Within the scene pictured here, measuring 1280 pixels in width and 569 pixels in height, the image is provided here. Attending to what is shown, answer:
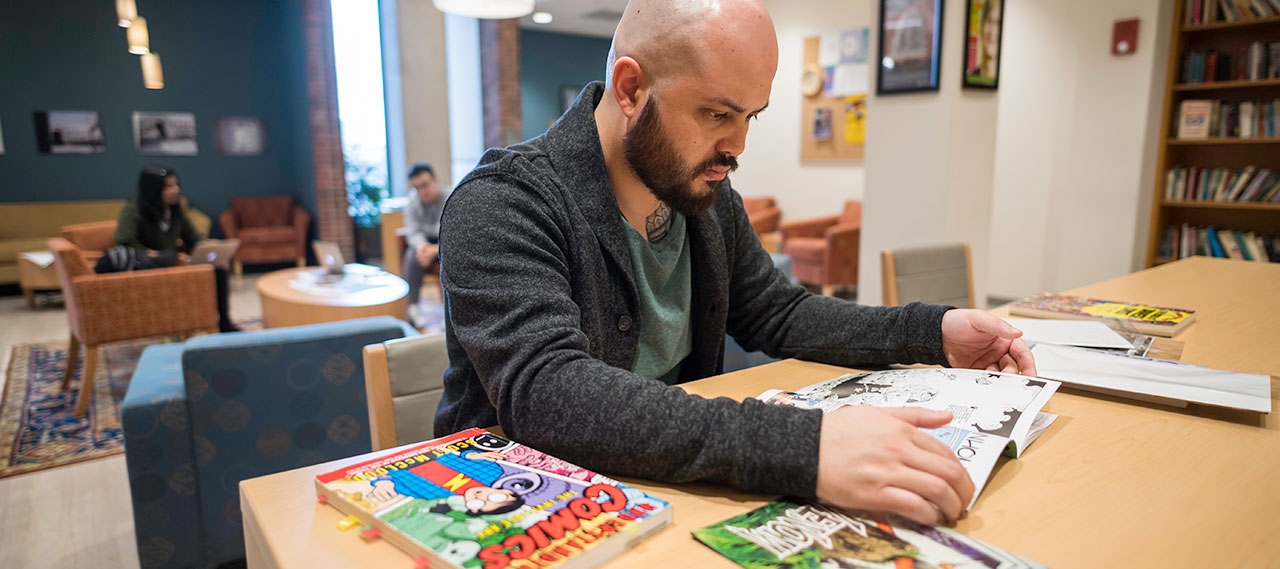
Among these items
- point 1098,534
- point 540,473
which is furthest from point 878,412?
point 540,473

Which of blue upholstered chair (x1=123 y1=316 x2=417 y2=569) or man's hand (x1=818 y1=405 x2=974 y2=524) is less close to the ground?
man's hand (x1=818 y1=405 x2=974 y2=524)

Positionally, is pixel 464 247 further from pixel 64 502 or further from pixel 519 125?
pixel 519 125

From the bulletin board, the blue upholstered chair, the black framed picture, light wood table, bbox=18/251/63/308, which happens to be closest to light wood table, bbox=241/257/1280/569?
the blue upholstered chair

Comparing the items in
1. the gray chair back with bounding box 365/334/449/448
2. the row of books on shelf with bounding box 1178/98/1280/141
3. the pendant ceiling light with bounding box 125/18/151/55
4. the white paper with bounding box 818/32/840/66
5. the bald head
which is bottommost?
the gray chair back with bounding box 365/334/449/448

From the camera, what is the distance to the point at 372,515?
2.06 ft

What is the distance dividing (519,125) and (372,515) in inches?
290

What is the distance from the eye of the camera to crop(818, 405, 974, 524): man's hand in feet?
2.06

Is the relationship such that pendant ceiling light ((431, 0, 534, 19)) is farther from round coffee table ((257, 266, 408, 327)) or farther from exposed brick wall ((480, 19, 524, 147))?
exposed brick wall ((480, 19, 524, 147))

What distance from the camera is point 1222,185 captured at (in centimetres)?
436

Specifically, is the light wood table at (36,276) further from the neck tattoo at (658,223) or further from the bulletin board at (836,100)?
the bulletin board at (836,100)

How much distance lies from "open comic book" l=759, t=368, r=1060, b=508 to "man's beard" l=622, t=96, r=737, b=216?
1.04ft

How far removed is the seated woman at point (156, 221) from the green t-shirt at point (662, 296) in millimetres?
4166

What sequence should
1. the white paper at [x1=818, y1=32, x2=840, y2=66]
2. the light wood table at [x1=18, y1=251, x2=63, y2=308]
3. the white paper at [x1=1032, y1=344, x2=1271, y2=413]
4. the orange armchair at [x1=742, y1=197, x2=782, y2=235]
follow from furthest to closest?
the orange armchair at [x1=742, y1=197, x2=782, y2=235] < the white paper at [x1=818, y1=32, x2=840, y2=66] < the light wood table at [x1=18, y1=251, x2=63, y2=308] < the white paper at [x1=1032, y1=344, x2=1271, y2=413]

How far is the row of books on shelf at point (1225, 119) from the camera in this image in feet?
13.6
